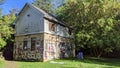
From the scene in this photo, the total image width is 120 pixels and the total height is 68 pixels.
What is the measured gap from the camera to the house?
3262cm

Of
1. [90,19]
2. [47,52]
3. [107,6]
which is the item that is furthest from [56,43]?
[107,6]

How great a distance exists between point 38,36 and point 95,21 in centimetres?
1049

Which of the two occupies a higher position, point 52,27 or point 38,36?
point 52,27

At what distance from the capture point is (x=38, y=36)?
33.1 metres

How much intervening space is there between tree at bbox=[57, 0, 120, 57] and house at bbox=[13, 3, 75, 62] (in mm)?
2948

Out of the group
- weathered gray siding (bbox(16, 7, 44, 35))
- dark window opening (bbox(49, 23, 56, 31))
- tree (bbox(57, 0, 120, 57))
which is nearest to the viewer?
weathered gray siding (bbox(16, 7, 44, 35))

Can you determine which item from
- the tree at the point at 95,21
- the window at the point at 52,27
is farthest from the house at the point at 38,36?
the tree at the point at 95,21

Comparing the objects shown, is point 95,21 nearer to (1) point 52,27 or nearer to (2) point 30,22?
(1) point 52,27

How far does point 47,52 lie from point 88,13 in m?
10.4

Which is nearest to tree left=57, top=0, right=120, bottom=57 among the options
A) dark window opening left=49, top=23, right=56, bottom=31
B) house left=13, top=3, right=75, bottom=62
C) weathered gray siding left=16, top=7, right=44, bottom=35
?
house left=13, top=3, right=75, bottom=62

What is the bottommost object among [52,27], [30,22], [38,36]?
[38,36]

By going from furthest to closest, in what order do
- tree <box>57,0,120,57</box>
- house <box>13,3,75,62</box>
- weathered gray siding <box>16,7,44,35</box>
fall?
tree <box>57,0,120,57</box>, weathered gray siding <box>16,7,44,35</box>, house <box>13,3,75,62</box>

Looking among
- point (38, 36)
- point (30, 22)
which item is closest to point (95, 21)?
point (38, 36)

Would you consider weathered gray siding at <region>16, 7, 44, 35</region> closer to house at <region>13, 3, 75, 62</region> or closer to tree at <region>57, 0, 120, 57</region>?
house at <region>13, 3, 75, 62</region>
